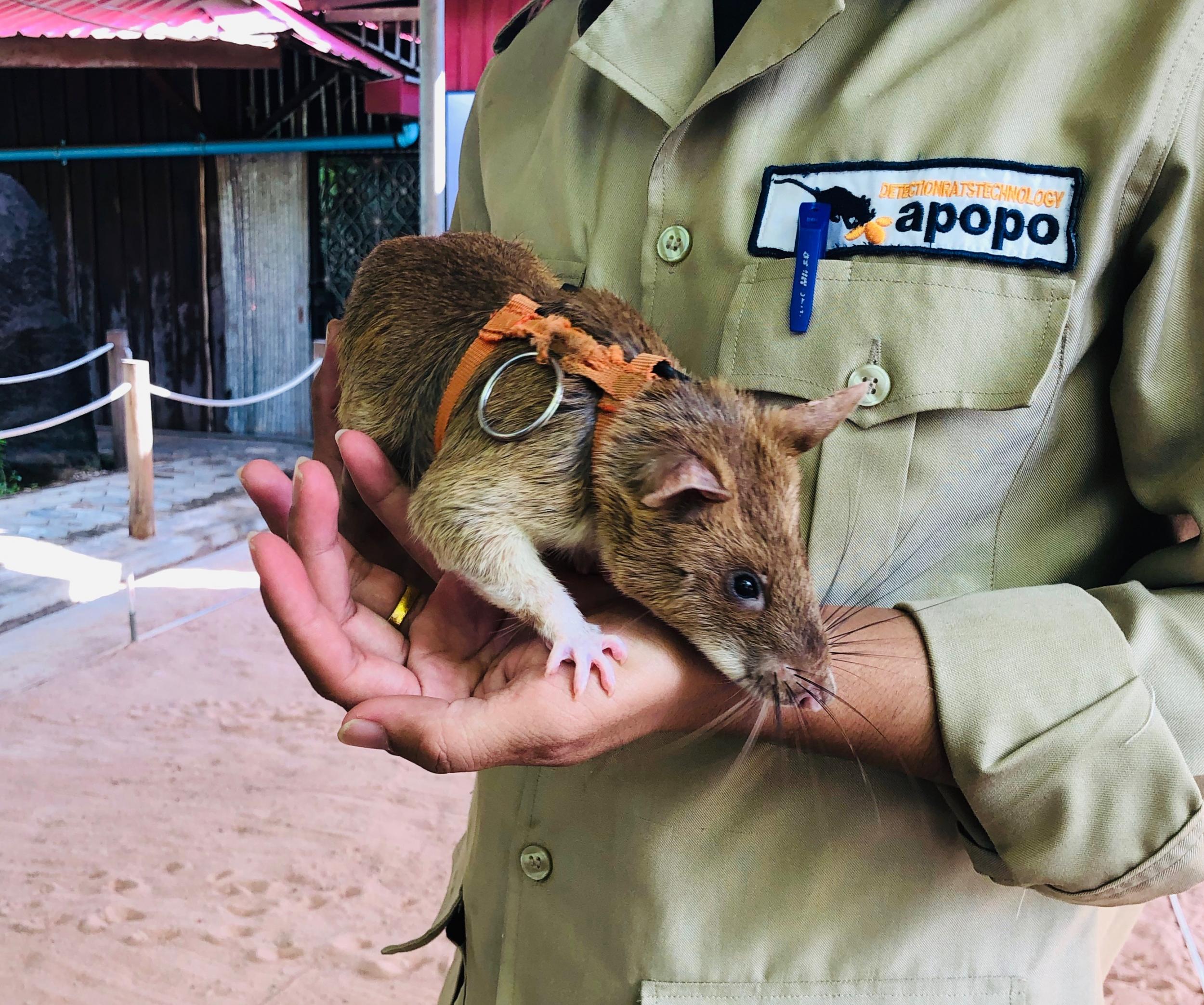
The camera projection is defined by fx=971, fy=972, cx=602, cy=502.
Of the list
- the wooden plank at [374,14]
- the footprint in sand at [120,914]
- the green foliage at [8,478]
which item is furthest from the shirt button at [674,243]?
the green foliage at [8,478]

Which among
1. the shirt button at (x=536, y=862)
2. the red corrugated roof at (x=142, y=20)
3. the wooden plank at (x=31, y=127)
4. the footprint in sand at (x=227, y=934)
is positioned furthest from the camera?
the wooden plank at (x=31, y=127)

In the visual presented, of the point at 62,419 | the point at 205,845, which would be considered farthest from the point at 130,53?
the point at 205,845

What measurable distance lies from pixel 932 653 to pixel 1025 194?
70 centimetres

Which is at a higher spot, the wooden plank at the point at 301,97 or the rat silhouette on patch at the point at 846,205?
the wooden plank at the point at 301,97

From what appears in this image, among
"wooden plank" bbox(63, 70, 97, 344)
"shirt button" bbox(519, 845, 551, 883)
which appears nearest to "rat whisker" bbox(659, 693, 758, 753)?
"shirt button" bbox(519, 845, 551, 883)

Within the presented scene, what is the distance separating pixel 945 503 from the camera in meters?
1.53

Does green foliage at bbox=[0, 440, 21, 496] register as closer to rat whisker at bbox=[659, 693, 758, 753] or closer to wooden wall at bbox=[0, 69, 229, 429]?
wooden wall at bbox=[0, 69, 229, 429]

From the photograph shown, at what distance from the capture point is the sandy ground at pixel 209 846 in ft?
12.0

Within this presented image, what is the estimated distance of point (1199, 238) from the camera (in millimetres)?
1362

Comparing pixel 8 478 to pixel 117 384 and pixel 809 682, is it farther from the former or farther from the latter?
pixel 809 682

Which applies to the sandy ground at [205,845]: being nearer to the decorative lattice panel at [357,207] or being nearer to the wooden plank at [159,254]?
the decorative lattice panel at [357,207]

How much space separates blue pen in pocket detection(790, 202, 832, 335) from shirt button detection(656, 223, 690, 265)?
0.68 feet

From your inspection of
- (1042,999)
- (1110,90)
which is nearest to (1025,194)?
(1110,90)

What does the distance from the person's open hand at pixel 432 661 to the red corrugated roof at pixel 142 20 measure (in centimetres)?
756
